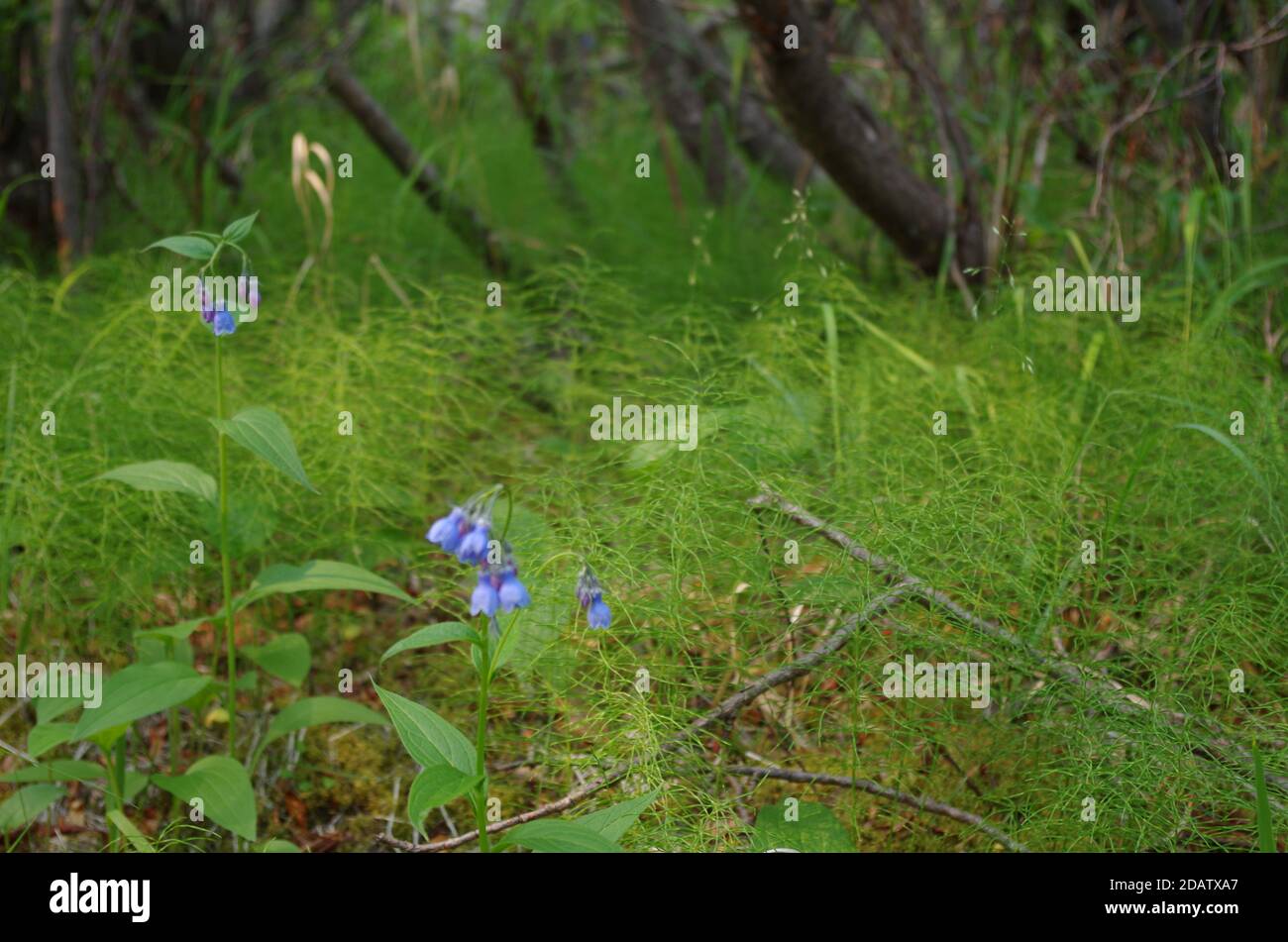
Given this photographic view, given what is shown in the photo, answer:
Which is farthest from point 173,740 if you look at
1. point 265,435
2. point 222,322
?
point 222,322

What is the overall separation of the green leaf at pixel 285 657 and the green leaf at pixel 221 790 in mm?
218

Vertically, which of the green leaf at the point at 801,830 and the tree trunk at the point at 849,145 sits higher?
the tree trunk at the point at 849,145

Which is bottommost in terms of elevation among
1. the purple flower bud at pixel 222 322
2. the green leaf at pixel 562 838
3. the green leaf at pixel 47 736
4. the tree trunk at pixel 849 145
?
the green leaf at pixel 562 838

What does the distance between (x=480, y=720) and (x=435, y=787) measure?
109mm

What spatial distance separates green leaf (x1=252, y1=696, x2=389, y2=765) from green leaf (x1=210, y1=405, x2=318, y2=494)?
0.51 metres

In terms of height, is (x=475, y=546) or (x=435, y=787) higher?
(x=475, y=546)

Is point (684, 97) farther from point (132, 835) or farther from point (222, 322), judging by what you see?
point (132, 835)

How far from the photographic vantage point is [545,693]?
93.0 inches

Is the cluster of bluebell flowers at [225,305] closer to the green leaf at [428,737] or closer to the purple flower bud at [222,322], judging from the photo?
the purple flower bud at [222,322]

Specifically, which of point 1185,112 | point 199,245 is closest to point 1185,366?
point 1185,112

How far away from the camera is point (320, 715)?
7.35 ft

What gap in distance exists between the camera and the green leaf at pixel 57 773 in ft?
6.84

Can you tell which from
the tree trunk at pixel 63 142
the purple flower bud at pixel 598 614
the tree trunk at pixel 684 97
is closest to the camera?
the purple flower bud at pixel 598 614

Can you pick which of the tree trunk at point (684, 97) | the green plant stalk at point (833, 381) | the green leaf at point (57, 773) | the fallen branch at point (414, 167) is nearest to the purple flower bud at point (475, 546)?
the green leaf at point (57, 773)
